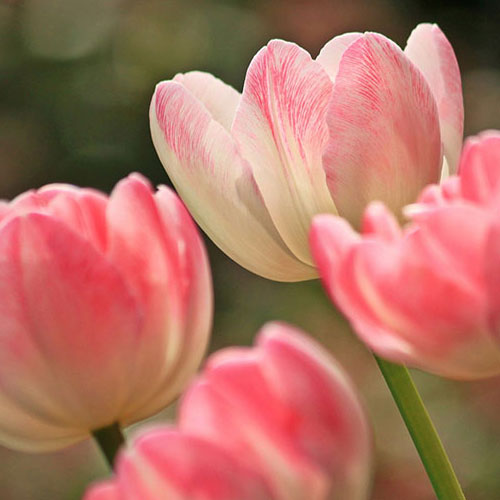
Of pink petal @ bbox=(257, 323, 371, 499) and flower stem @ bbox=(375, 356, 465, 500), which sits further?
flower stem @ bbox=(375, 356, 465, 500)

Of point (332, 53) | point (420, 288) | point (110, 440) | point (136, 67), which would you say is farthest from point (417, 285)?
point (136, 67)

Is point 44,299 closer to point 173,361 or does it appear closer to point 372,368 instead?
point 173,361

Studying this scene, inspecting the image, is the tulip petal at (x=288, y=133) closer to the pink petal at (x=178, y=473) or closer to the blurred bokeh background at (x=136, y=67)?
the pink petal at (x=178, y=473)

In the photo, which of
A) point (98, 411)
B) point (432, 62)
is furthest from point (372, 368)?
point (98, 411)

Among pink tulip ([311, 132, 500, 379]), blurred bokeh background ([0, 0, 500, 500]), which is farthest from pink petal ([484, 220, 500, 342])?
blurred bokeh background ([0, 0, 500, 500])

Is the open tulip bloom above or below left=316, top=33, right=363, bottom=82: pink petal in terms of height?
above

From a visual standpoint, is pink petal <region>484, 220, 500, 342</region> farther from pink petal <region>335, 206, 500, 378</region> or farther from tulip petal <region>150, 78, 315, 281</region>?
tulip petal <region>150, 78, 315, 281</region>
